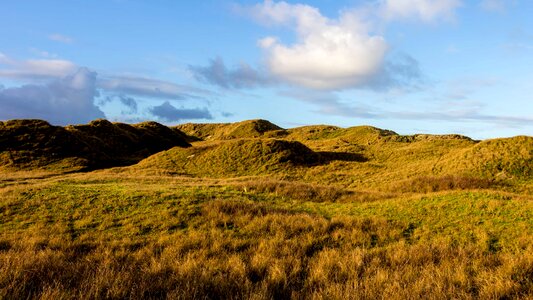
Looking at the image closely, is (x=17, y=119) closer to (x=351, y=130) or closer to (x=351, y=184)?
(x=351, y=184)

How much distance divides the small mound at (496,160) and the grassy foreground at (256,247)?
25191 mm

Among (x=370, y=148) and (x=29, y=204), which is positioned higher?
(x=370, y=148)

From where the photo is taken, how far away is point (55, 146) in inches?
2746

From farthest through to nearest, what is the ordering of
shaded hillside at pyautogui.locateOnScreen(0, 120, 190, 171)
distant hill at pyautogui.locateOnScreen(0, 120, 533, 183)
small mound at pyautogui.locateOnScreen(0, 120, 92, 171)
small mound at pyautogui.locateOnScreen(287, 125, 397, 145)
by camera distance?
small mound at pyautogui.locateOnScreen(287, 125, 397, 145), shaded hillside at pyautogui.locateOnScreen(0, 120, 190, 171), small mound at pyautogui.locateOnScreen(0, 120, 92, 171), distant hill at pyautogui.locateOnScreen(0, 120, 533, 183)

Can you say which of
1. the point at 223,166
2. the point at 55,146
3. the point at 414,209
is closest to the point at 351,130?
the point at 223,166

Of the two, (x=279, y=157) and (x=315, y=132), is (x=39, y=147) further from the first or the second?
(x=315, y=132)

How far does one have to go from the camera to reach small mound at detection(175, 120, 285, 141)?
13875 centimetres

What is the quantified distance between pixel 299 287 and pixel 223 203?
1090 cm

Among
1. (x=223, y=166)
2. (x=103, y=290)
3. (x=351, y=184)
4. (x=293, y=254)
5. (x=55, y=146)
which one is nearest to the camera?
(x=103, y=290)

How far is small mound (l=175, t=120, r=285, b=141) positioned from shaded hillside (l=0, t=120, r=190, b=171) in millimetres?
49197

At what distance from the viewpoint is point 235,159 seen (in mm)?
61594

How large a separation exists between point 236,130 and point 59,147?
7878 centimetres

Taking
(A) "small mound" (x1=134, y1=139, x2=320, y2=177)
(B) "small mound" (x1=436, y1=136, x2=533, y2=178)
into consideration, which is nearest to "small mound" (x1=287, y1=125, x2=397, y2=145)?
(A) "small mound" (x1=134, y1=139, x2=320, y2=177)

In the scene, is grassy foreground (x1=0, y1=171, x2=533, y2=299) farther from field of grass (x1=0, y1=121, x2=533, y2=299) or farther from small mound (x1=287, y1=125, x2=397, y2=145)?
small mound (x1=287, y1=125, x2=397, y2=145)
